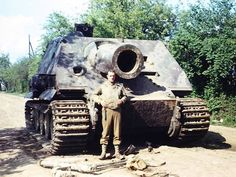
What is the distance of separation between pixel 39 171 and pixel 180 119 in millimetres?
→ 3209

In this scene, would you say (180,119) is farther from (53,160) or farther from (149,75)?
(53,160)

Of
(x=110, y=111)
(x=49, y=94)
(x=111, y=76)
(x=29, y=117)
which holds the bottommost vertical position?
(x=29, y=117)

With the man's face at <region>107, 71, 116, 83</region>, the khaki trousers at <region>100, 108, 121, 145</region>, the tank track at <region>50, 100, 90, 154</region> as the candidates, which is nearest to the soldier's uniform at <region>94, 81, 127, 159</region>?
the khaki trousers at <region>100, 108, 121, 145</region>

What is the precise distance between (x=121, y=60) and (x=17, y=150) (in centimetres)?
Answer: 313

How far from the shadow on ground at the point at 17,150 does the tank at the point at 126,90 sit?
1.76 feet

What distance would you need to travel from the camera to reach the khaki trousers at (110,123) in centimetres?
838

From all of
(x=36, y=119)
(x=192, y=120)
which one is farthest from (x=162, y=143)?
(x=36, y=119)

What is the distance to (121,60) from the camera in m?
9.30

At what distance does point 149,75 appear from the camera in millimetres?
10180

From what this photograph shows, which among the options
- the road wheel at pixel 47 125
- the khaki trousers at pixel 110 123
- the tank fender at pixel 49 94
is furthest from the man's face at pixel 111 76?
the road wheel at pixel 47 125

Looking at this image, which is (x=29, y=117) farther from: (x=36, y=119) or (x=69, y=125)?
(x=69, y=125)

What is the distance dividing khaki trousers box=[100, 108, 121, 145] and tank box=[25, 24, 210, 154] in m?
0.19

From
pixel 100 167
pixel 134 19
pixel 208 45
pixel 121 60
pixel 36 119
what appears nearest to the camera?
pixel 100 167

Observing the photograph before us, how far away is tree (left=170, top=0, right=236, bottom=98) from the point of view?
639 inches
